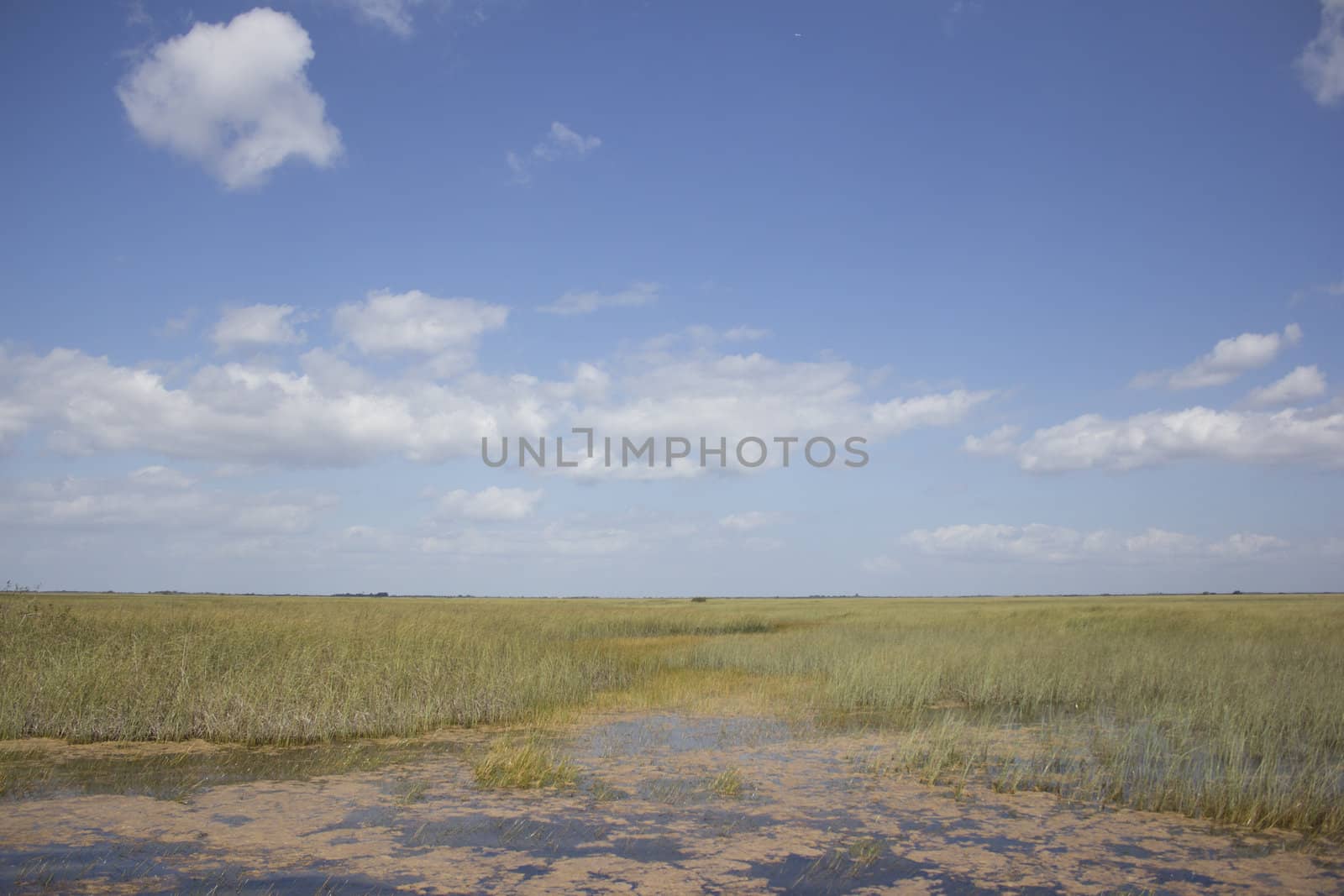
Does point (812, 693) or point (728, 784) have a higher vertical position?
point (728, 784)

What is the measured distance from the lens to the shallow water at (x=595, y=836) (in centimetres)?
606

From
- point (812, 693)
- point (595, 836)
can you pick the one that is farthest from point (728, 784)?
point (812, 693)

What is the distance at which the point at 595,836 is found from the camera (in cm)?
711

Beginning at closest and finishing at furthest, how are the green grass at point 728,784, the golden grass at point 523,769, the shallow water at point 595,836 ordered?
the shallow water at point 595,836 < the green grass at point 728,784 < the golden grass at point 523,769

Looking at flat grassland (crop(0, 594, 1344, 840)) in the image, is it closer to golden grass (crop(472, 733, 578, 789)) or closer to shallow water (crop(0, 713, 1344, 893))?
shallow water (crop(0, 713, 1344, 893))

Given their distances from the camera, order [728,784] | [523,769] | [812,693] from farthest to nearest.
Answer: [812,693] → [523,769] → [728,784]

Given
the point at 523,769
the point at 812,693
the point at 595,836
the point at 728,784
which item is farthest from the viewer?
the point at 812,693

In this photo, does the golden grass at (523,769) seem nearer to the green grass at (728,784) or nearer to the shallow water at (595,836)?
the shallow water at (595,836)

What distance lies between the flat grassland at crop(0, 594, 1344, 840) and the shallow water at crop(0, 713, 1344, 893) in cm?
104

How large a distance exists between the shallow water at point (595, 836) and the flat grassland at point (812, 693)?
1.04 m

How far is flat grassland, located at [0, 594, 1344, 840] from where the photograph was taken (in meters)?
9.16

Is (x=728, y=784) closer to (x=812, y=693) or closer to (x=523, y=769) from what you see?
(x=523, y=769)

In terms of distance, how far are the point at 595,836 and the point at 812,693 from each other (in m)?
9.08

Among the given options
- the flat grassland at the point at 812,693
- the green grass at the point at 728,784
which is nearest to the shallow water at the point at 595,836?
the green grass at the point at 728,784
